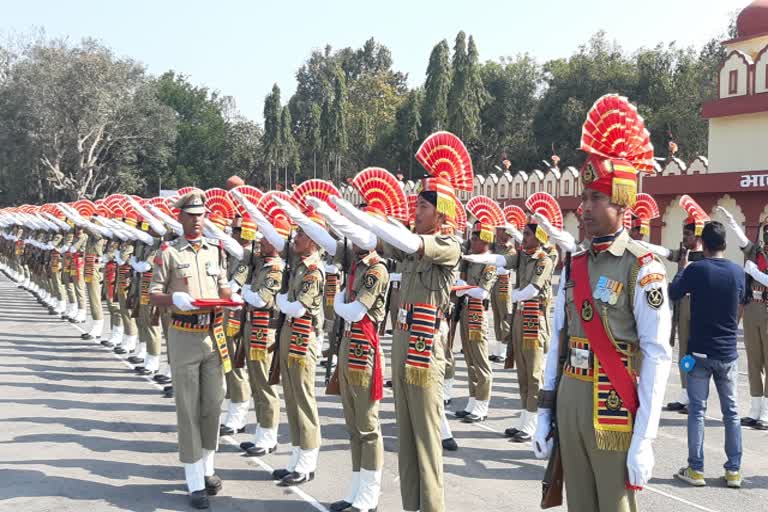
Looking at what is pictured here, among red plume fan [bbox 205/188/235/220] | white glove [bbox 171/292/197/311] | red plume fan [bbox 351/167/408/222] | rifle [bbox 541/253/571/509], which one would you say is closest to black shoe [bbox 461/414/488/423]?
red plume fan [bbox 351/167/408/222]

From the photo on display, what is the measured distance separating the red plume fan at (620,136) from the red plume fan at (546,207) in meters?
4.80

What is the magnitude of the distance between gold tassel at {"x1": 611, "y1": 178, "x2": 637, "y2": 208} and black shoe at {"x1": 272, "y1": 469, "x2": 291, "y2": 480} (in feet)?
13.0

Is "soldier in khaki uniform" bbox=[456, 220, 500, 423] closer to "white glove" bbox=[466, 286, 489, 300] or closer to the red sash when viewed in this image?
"white glove" bbox=[466, 286, 489, 300]

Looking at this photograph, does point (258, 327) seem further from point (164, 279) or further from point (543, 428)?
point (543, 428)

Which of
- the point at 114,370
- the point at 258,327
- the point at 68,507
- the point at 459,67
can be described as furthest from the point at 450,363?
the point at 459,67

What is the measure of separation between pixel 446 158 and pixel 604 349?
219 cm

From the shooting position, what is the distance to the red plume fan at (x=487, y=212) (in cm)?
995

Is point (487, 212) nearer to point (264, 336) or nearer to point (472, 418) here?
point (472, 418)

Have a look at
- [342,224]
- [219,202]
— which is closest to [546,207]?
[219,202]

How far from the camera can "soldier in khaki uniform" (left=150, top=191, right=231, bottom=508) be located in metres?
5.97

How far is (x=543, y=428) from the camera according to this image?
391cm

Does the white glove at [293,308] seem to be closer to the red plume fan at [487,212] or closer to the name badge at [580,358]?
the name badge at [580,358]

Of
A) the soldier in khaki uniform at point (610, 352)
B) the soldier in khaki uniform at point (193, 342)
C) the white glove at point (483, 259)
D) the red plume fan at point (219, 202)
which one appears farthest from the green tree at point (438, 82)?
the soldier in khaki uniform at point (610, 352)

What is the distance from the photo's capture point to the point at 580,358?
12.2 feet
